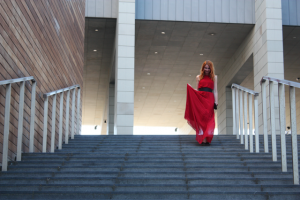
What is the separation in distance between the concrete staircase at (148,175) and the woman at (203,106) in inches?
12.9

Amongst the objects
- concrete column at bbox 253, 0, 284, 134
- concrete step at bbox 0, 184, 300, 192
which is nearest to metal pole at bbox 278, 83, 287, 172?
concrete step at bbox 0, 184, 300, 192

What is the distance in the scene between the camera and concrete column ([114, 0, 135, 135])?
1046 cm

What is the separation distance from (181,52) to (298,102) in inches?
405

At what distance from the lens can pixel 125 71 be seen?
1093 cm

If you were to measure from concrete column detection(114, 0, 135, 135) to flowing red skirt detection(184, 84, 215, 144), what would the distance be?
14.5ft

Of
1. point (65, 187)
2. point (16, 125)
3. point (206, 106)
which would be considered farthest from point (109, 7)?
point (65, 187)

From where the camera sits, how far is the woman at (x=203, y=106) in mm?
5895

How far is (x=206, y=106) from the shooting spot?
237 inches

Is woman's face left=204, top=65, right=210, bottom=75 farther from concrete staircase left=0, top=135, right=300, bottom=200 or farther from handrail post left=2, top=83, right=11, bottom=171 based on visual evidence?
handrail post left=2, top=83, right=11, bottom=171

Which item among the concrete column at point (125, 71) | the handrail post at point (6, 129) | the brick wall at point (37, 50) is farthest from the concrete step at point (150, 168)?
the concrete column at point (125, 71)

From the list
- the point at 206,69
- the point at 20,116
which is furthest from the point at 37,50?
the point at 206,69

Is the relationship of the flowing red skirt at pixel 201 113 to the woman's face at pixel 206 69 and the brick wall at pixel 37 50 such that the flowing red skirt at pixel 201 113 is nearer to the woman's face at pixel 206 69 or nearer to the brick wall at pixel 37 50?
the woman's face at pixel 206 69

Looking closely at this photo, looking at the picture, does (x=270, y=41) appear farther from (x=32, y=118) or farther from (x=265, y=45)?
(x=32, y=118)

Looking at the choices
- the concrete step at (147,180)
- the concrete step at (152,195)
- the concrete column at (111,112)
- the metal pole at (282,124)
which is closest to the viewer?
→ the concrete step at (152,195)
